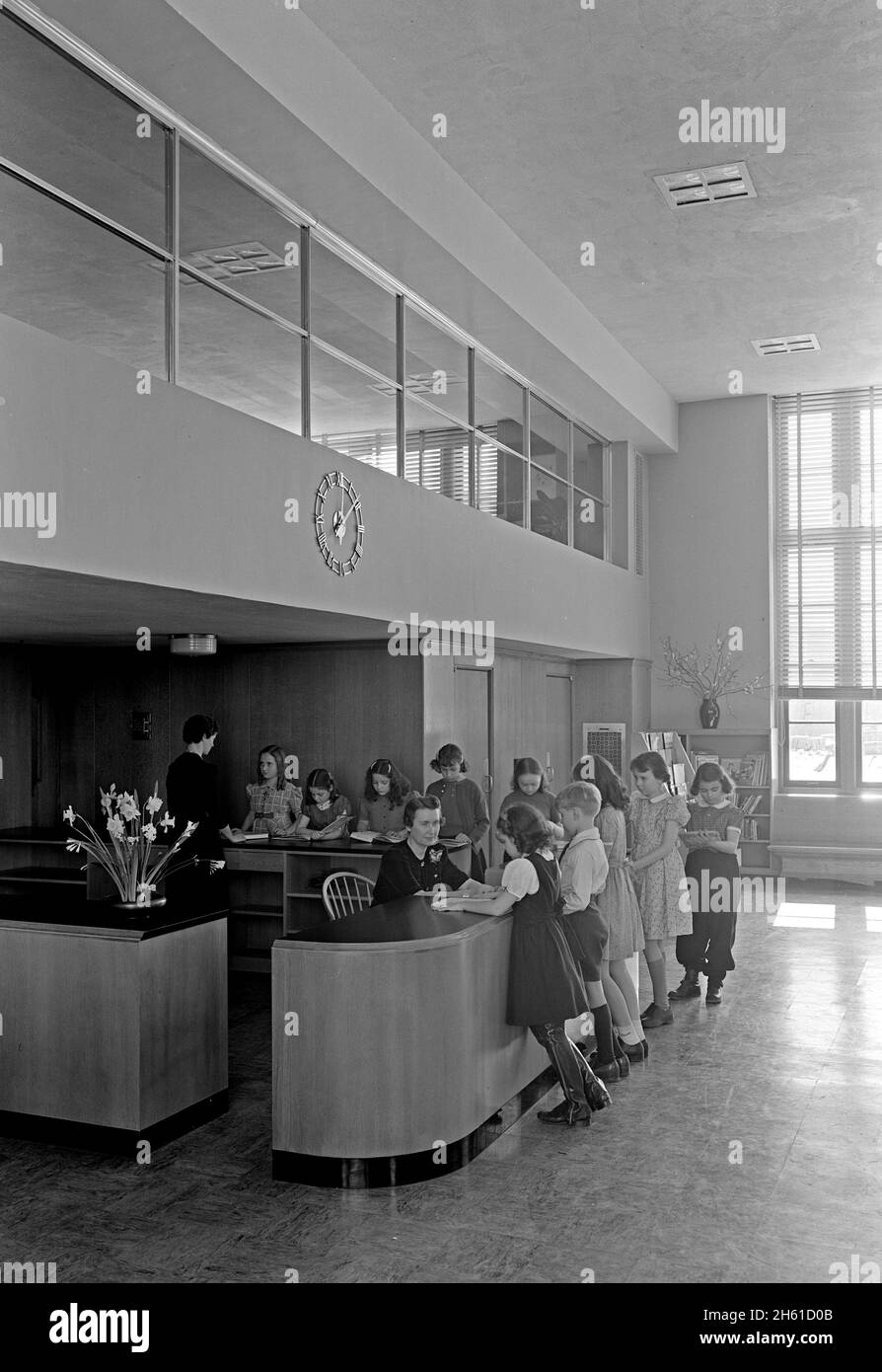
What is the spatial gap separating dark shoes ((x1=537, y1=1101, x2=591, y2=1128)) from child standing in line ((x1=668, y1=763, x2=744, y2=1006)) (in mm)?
2230

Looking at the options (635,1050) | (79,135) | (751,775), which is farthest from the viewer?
(751,775)

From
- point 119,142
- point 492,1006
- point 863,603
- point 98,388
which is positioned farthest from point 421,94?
point 863,603

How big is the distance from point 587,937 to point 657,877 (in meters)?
1.38

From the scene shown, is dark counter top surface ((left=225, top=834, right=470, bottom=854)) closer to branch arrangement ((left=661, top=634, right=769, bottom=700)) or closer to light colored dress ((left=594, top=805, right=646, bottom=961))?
light colored dress ((left=594, top=805, right=646, bottom=961))

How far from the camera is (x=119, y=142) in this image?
611cm

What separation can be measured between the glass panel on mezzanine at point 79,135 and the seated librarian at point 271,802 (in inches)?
144

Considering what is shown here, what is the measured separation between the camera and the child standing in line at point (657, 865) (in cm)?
638

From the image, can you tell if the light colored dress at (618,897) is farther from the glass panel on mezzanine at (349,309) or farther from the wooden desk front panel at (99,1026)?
the glass panel on mezzanine at (349,309)

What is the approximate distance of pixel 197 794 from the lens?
6.66 metres

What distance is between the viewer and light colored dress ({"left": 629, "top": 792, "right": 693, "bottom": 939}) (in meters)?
6.44

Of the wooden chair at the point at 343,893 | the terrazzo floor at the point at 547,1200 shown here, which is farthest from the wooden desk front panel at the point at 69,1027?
the wooden chair at the point at 343,893

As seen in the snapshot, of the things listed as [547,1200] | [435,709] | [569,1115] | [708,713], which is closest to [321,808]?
[435,709]

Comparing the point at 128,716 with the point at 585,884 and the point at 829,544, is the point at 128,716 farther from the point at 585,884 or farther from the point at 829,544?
the point at 829,544
